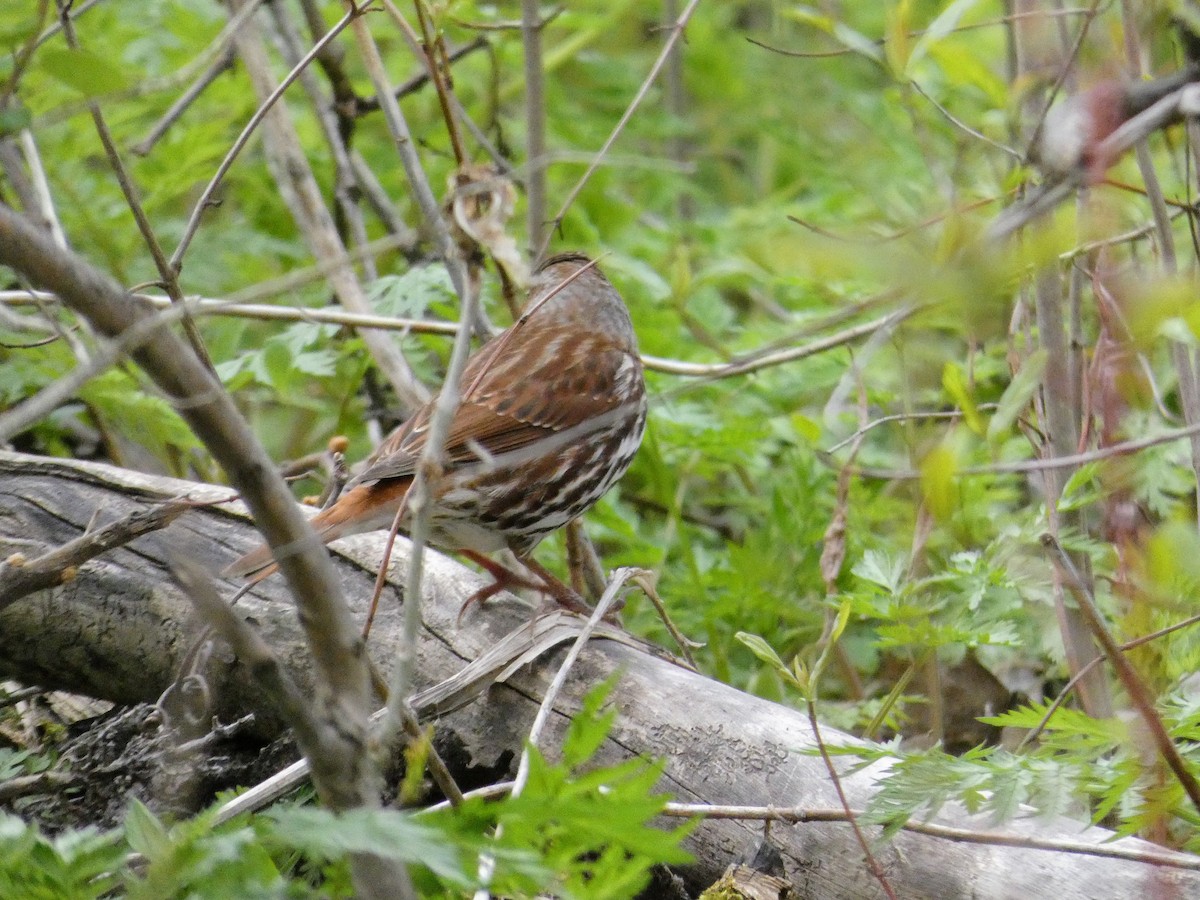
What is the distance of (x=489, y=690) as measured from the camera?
264 cm

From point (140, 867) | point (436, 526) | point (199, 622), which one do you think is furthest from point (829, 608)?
point (140, 867)

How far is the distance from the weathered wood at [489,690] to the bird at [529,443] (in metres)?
0.21

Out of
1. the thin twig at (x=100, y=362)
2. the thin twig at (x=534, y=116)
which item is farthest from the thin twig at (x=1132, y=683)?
the thin twig at (x=534, y=116)

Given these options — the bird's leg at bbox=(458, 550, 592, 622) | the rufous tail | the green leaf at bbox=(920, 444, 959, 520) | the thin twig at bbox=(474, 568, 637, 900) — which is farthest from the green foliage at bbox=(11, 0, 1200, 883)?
the rufous tail

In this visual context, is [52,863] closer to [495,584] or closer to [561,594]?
[495,584]

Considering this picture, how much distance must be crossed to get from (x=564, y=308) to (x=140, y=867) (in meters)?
2.29

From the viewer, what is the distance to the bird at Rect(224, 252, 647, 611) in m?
3.08

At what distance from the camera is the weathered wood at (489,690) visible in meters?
2.13

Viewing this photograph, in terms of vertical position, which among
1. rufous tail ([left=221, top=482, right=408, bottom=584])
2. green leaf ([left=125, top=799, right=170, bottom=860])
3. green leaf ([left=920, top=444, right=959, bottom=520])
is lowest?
rufous tail ([left=221, top=482, right=408, bottom=584])

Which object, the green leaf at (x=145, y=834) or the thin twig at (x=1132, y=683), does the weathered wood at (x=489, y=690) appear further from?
the green leaf at (x=145, y=834)

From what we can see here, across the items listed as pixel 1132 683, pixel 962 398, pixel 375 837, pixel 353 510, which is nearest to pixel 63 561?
pixel 353 510

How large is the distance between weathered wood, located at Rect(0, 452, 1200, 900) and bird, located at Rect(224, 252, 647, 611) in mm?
207

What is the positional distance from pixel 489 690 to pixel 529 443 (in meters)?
0.96

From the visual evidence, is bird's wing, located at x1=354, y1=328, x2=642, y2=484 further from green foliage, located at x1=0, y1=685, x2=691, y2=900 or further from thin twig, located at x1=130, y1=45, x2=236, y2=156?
green foliage, located at x1=0, y1=685, x2=691, y2=900
